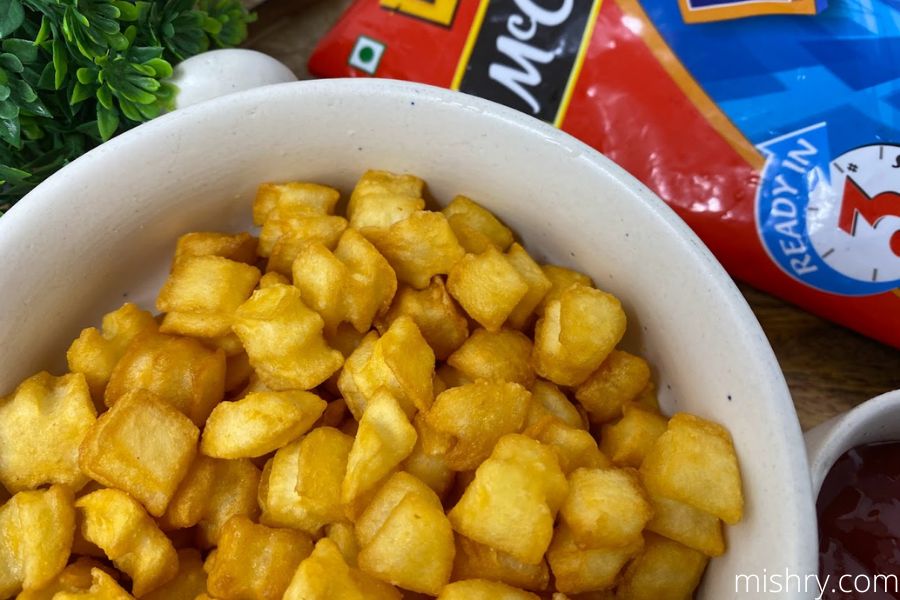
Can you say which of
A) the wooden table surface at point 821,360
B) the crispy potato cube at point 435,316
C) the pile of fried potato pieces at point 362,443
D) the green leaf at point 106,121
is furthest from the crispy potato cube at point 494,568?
the green leaf at point 106,121

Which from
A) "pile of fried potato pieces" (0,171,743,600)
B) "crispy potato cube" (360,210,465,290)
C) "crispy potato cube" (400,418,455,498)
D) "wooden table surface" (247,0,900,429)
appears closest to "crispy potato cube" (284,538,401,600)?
"pile of fried potato pieces" (0,171,743,600)

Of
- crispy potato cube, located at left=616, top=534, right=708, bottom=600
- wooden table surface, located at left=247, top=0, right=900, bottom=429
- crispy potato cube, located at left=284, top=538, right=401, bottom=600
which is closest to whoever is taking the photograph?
crispy potato cube, located at left=284, top=538, right=401, bottom=600

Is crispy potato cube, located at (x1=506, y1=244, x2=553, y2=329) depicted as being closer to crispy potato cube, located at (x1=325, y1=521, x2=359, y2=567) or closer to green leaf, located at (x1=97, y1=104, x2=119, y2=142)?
crispy potato cube, located at (x1=325, y1=521, x2=359, y2=567)

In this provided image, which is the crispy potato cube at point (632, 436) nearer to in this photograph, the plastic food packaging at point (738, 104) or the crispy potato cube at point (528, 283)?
the crispy potato cube at point (528, 283)

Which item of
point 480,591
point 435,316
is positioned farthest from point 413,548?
point 435,316

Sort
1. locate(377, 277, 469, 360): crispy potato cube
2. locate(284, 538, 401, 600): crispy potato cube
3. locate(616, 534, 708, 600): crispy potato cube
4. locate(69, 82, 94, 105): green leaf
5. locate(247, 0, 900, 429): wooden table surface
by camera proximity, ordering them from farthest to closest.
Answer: locate(247, 0, 900, 429): wooden table surface → locate(69, 82, 94, 105): green leaf → locate(377, 277, 469, 360): crispy potato cube → locate(616, 534, 708, 600): crispy potato cube → locate(284, 538, 401, 600): crispy potato cube

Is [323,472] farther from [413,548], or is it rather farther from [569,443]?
[569,443]

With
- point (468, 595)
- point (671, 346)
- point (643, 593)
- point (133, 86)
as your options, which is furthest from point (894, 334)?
point (133, 86)

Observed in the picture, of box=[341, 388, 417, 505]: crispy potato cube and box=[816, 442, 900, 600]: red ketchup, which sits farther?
box=[816, 442, 900, 600]: red ketchup
